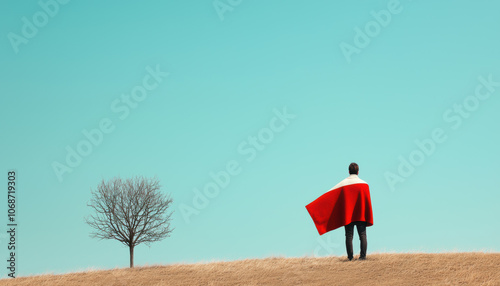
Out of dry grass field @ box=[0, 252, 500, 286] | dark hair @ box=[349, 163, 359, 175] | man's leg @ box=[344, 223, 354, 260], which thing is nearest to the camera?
dry grass field @ box=[0, 252, 500, 286]

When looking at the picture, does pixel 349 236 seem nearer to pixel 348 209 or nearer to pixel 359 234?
pixel 359 234

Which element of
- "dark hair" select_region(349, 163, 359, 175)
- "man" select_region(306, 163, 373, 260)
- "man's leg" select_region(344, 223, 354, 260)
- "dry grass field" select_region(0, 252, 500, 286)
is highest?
"dark hair" select_region(349, 163, 359, 175)

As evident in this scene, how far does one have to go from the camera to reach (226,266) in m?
21.8

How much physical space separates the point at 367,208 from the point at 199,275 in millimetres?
6886

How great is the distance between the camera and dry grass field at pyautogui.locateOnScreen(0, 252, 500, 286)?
17359mm

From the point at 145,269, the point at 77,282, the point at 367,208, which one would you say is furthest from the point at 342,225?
the point at 77,282

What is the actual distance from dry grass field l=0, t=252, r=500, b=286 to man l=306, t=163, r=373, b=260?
1.23 metres

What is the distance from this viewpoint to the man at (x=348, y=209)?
19125mm

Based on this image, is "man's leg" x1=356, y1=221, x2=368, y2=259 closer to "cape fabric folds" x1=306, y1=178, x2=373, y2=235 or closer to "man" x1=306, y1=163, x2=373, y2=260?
"man" x1=306, y1=163, x2=373, y2=260

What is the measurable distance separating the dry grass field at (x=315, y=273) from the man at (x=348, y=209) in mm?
1235

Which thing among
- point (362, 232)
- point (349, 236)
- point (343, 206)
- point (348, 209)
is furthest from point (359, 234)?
point (343, 206)

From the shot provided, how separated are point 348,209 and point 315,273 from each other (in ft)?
8.44

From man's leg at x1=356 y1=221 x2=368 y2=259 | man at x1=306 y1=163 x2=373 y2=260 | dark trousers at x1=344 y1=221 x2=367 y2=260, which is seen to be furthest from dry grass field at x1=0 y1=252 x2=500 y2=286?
man at x1=306 y1=163 x2=373 y2=260

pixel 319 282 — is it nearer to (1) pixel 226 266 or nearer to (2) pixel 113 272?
(1) pixel 226 266
